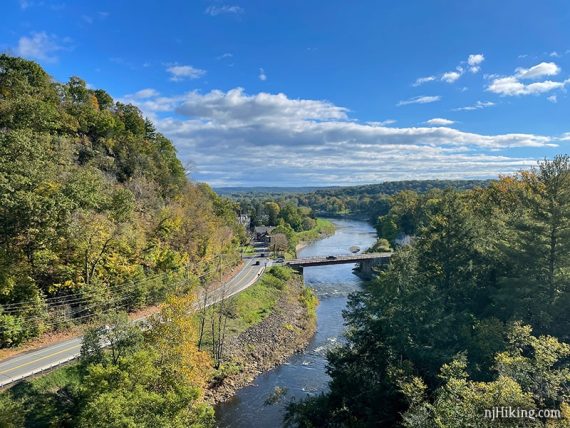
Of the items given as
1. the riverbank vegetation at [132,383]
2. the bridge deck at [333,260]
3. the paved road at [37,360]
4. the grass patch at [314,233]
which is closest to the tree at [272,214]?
the grass patch at [314,233]

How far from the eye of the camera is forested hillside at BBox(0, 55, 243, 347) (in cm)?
2330

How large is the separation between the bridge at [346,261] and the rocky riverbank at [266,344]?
13.6 metres

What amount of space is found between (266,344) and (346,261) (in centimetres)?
3284

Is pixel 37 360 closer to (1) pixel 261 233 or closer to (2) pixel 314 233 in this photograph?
(1) pixel 261 233

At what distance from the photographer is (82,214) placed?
25312 millimetres

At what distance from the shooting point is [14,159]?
78.3 ft

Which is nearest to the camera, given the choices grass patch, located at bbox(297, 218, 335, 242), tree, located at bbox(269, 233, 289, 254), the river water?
the river water

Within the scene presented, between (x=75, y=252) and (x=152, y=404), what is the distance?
60.1 ft

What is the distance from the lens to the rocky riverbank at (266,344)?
1097 inches

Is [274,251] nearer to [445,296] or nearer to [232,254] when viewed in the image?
[232,254]

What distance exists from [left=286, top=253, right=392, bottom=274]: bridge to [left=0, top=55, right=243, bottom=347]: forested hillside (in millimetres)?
14020

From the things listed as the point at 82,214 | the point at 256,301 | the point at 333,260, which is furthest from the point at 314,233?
the point at 82,214

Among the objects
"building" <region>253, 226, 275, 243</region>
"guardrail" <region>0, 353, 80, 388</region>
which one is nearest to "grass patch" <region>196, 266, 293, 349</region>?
"guardrail" <region>0, 353, 80, 388</region>

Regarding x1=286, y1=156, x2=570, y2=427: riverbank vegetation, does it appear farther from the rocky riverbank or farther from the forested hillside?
the forested hillside
